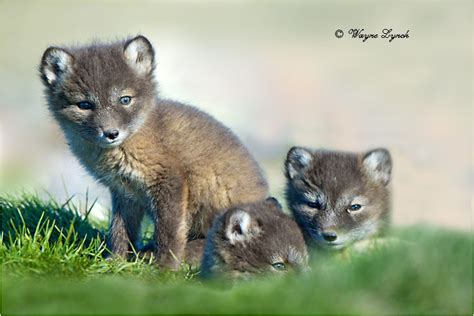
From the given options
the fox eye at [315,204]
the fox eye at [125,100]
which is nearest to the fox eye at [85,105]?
the fox eye at [125,100]

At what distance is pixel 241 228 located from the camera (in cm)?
531

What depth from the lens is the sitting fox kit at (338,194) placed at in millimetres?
5602

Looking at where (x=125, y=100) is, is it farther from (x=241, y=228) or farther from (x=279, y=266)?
(x=279, y=266)

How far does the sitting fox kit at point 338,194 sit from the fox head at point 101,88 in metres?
1.35

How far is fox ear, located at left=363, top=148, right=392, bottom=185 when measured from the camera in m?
5.97

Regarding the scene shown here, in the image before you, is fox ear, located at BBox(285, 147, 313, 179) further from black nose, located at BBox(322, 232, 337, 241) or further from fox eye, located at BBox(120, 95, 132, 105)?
fox eye, located at BBox(120, 95, 132, 105)

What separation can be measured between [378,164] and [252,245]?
1.38 meters

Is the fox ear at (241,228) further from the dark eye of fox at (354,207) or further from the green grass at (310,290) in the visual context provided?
the dark eye of fox at (354,207)

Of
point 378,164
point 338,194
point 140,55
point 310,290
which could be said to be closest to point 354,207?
point 338,194

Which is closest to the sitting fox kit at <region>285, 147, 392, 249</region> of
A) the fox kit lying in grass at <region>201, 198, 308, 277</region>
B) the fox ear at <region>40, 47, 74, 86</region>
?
the fox kit lying in grass at <region>201, 198, 308, 277</region>

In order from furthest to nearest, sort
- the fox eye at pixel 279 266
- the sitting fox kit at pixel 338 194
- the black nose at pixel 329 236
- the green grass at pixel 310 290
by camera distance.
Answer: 1. the sitting fox kit at pixel 338 194
2. the black nose at pixel 329 236
3. the fox eye at pixel 279 266
4. the green grass at pixel 310 290

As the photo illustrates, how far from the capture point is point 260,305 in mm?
3922

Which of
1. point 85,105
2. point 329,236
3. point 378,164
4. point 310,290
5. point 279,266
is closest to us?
point 310,290

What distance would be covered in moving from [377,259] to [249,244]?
42.2 inches
